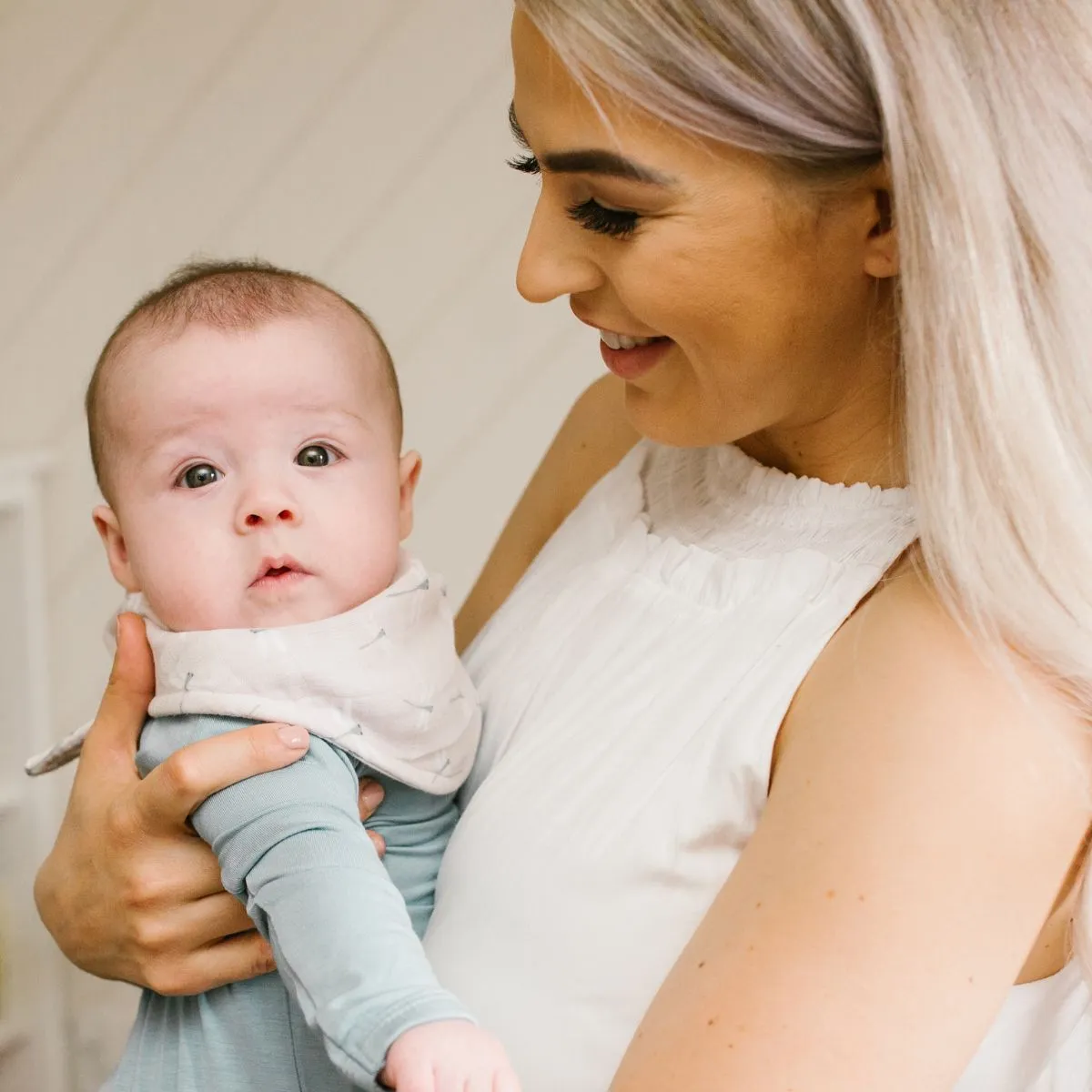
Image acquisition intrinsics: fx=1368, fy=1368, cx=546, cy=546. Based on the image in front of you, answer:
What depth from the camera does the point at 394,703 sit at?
46.7 inches

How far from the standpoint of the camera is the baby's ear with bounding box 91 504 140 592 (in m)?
1.29

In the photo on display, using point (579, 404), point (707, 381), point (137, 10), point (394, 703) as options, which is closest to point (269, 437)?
point (394, 703)

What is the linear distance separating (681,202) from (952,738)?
0.45 metres

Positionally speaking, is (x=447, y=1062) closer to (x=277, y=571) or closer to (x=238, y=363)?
(x=277, y=571)

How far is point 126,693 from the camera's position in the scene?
1295 millimetres

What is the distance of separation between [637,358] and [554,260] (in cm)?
12

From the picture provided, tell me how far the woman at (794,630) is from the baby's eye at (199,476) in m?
0.20

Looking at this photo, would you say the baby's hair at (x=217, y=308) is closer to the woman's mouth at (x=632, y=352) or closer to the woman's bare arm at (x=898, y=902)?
the woman's mouth at (x=632, y=352)

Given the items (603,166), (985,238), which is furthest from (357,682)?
(985,238)

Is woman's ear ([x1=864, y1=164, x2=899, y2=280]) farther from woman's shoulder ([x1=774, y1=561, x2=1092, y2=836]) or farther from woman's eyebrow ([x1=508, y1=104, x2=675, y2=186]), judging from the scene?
woman's shoulder ([x1=774, y1=561, x2=1092, y2=836])

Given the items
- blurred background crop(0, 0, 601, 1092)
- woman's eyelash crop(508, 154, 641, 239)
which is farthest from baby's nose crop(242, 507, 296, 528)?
blurred background crop(0, 0, 601, 1092)

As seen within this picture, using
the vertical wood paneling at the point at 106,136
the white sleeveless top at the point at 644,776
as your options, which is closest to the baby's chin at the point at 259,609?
the white sleeveless top at the point at 644,776

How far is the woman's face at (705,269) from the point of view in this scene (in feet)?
3.40

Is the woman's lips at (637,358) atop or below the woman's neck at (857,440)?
below
